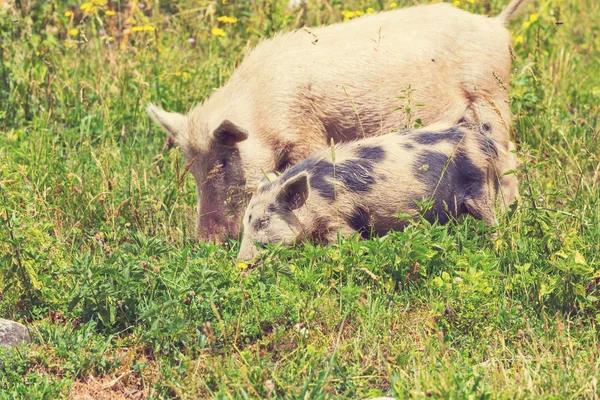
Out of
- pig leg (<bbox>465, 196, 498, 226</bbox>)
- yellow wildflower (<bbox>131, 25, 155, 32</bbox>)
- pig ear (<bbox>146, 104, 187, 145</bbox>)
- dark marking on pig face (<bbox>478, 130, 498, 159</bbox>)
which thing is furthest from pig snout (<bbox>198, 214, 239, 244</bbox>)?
yellow wildflower (<bbox>131, 25, 155, 32</bbox>)

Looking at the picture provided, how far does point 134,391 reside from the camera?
4.10 m

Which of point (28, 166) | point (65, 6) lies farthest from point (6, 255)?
point (65, 6)

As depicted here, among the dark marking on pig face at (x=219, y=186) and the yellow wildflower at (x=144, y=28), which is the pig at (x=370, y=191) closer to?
the dark marking on pig face at (x=219, y=186)

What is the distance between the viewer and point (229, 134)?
19.0 feet

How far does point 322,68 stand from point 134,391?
2.98m

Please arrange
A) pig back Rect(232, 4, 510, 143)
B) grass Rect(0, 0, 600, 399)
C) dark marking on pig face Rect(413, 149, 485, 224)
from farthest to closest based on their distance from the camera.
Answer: pig back Rect(232, 4, 510, 143) → dark marking on pig face Rect(413, 149, 485, 224) → grass Rect(0, 0, 600, 399)

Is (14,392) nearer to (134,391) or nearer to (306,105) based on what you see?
(134,391)

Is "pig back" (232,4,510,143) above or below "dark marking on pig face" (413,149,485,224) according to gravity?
above

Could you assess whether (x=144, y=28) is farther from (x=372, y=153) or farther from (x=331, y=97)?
(x=372, y=153)

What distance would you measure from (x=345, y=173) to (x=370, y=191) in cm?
20

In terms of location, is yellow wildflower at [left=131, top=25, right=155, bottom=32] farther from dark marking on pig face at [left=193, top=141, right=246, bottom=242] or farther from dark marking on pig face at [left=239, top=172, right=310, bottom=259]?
dark marking on pig face at [left=239, top=172, right=310, bottom=259]

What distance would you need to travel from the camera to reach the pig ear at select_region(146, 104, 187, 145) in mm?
6109

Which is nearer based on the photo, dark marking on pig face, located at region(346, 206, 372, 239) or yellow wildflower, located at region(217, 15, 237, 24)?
dark marking on pig face, located at region(346, 206, 372, 239)

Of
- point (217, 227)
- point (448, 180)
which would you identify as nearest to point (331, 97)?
point (448, 180)
